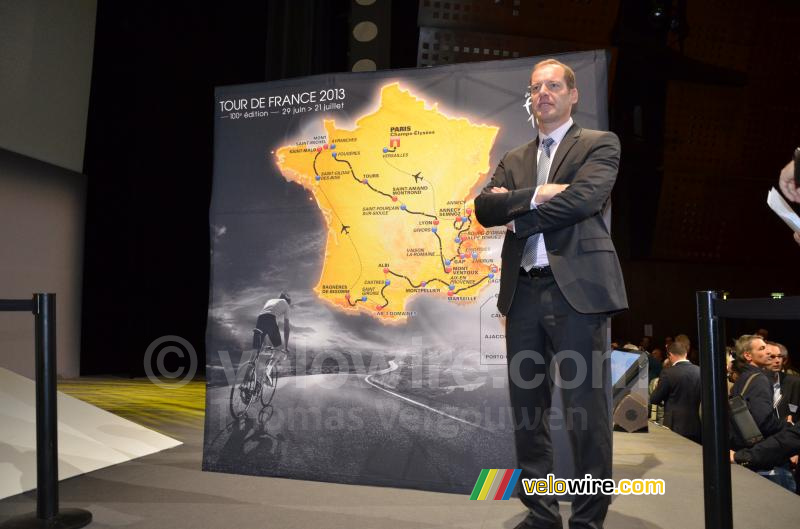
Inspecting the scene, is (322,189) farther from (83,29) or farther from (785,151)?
(785,151)

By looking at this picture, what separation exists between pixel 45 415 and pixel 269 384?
3.20 ft

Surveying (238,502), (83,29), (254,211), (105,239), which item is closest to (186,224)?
(105,239)

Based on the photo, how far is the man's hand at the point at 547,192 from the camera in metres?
1.96

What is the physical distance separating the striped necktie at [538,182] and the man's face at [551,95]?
76 mm

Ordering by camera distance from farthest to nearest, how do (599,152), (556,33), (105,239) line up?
(105,239)
(556,33)
(599,152)

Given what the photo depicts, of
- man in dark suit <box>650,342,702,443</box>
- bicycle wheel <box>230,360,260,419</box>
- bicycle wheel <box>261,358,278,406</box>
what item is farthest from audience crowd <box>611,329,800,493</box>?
bicycle wheel <box>230,360,260,419</box>

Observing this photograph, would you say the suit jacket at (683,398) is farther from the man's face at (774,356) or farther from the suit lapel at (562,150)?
the suit lapel at (562,150)

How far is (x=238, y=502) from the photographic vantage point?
2.52 meters

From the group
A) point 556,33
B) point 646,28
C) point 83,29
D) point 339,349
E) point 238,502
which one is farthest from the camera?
point 646,28

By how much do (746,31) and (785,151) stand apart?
5.26ft

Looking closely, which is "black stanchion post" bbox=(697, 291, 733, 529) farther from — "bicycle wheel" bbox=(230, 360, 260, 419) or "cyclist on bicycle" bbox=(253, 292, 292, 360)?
"bicycle wheel" bbox=(230, 360, 260, 419)

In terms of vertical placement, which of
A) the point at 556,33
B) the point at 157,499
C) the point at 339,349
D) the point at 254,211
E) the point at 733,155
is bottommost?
the point at 157,499

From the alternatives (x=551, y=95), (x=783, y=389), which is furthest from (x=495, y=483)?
(x=783, y=389)

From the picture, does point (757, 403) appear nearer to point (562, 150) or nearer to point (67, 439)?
point (562, 150)
